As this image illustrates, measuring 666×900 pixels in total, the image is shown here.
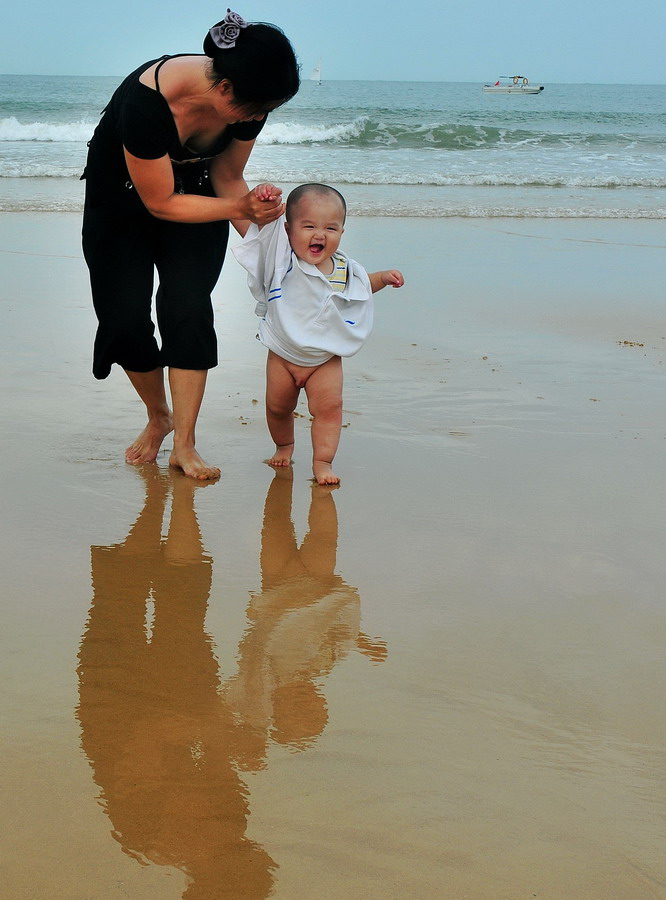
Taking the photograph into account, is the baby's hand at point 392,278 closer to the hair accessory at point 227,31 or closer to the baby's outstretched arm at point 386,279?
the baby's outstretched arm at point 386,279

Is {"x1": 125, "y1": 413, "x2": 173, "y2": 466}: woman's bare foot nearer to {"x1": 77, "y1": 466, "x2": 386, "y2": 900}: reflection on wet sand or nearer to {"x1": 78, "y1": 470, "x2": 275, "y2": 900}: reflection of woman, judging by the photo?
{"x1": 77, "y1": 466, "x2": 386, "y2": 900}: reflection on wet sand

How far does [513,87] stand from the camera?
5644 centimetres

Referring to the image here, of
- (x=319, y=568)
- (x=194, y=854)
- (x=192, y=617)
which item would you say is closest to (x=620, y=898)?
(x=194, y=854)

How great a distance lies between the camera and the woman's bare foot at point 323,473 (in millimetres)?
3365

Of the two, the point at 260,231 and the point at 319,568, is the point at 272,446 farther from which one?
the point at 319,568

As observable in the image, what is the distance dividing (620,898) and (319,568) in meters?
1.37

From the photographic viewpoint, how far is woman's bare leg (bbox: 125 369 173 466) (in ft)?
11.6

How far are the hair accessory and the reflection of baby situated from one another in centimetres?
139

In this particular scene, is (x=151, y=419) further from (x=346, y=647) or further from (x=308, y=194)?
(x=346, y=647)

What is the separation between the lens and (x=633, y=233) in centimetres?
1029

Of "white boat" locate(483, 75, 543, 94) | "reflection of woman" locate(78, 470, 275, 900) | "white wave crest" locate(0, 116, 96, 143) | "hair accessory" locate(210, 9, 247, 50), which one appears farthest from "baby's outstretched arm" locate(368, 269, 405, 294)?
"white boat" locate(483, 75, 543, 94)

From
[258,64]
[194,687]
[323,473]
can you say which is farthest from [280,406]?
[194,687]

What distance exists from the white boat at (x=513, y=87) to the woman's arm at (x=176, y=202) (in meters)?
57.1

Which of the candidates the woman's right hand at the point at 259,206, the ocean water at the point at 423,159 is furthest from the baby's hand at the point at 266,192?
the ocean water at the point at 423,159
